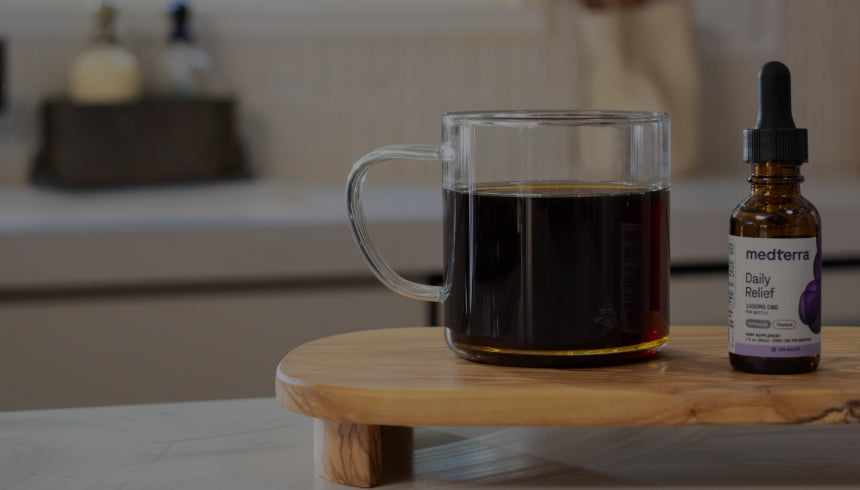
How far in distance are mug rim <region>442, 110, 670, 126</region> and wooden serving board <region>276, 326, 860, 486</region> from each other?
154 millimetres

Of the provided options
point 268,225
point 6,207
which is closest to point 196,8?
point 6,207

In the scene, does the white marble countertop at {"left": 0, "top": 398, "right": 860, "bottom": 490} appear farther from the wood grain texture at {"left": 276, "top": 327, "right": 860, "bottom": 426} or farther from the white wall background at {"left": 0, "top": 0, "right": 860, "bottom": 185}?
the white wall background at {"left": 0, "top": 0, "right": 860, "bottom": 185}

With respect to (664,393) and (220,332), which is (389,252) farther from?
(664,393)

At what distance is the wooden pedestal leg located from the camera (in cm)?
59

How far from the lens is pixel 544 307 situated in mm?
620

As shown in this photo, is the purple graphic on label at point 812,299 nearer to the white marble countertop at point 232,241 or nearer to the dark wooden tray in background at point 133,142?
the white marble countertop at point 232,241

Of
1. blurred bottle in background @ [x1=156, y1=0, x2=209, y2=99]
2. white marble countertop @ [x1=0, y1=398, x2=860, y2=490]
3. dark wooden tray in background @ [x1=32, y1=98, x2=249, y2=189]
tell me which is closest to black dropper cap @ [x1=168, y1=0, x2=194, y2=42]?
blurred bottle in background @ [x1=156, y1=0, x2=209, y2=99]

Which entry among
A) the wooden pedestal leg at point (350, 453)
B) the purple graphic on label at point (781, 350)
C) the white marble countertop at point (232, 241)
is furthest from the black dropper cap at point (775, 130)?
the white marble countertop at point (232, 241)

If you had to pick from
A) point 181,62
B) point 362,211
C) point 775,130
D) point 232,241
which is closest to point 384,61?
point 181,62

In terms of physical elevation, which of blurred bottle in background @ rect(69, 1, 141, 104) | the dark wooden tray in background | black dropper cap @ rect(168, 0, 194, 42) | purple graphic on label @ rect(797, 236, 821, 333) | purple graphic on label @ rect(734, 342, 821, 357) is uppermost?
black dropper cap @ rect(168, 0, 194, 42)

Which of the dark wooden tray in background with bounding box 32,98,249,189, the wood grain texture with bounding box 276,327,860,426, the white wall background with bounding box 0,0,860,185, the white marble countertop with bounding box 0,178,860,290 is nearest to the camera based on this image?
the wood grain texture with bounding box 276,327,860,426

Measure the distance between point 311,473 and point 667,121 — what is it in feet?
1.05

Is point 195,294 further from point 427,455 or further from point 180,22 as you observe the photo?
point 427,455

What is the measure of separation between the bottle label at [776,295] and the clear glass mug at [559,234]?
60 millimetres
